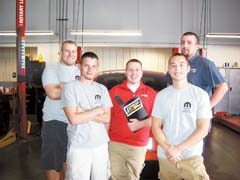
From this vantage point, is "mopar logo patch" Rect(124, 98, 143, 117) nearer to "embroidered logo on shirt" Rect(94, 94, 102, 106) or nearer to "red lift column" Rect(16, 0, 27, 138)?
"embroidered logo on shirt" Rect(94, 94, 102, 106)

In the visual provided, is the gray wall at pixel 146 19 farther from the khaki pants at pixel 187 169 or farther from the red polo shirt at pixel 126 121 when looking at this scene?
the khaki pants at pixel 187 169

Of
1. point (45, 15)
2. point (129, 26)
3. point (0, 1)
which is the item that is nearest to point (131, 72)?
point (129, 26)

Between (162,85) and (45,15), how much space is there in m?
10.4

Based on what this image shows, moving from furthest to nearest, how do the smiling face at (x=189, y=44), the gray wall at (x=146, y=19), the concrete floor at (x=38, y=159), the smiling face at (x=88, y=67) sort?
the gray wall at (x=146, y=19) → the concrete floor at (x=38, y=159) → the smiling face at (x=189, y=44) → the smiling face at (x=88, y=67)

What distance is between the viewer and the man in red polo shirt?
281 cm

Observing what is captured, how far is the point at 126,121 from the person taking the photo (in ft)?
9.31

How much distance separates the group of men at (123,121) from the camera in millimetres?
2328

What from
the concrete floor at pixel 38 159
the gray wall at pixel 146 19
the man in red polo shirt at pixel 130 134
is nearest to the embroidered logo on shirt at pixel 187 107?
the man in red polo shirt at pixel 130 134

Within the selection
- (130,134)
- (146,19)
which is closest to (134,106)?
(130,134)

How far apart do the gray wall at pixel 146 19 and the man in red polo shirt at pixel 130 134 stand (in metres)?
9.91

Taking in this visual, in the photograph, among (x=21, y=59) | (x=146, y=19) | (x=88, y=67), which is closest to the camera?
(x=88, y=67)

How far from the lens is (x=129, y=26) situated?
1262cm

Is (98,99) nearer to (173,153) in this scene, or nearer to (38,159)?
(173,153)

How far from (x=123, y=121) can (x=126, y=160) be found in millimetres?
376
